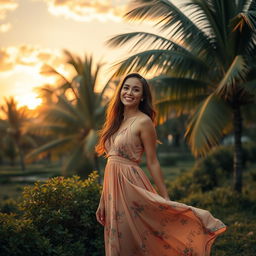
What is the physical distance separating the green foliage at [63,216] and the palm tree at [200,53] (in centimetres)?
327

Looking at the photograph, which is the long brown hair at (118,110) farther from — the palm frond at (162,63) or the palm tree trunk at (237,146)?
the palm tree trunk at (237,146)

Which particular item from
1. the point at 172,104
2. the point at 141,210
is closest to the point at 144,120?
the point at 141,210

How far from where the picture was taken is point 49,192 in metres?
4.36

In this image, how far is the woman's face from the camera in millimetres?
2998

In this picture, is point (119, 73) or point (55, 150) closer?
point (119, 73)

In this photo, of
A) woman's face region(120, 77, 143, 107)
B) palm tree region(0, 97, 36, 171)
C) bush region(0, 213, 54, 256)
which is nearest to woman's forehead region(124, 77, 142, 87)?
woman's face region(120, 77, 143, 107)

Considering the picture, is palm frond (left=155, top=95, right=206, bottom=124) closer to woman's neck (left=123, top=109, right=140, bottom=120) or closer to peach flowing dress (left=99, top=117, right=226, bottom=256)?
woman's neck (left=123, top=109, right=140, bottom=120)

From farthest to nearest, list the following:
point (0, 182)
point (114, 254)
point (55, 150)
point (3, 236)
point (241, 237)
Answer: point (0, 182), point (55, 150), point (241, 237), point (3, 236), point (114, 254)

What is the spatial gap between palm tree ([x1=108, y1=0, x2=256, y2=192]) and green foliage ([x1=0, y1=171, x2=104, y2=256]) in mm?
3269

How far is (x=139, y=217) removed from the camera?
2877 millimetres

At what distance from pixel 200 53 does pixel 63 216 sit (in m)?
5.76

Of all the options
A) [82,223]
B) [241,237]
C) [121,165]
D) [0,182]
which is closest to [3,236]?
[82,223]

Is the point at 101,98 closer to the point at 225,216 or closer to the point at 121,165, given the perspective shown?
the point at 225,216

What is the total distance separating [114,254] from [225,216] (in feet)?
17.3
